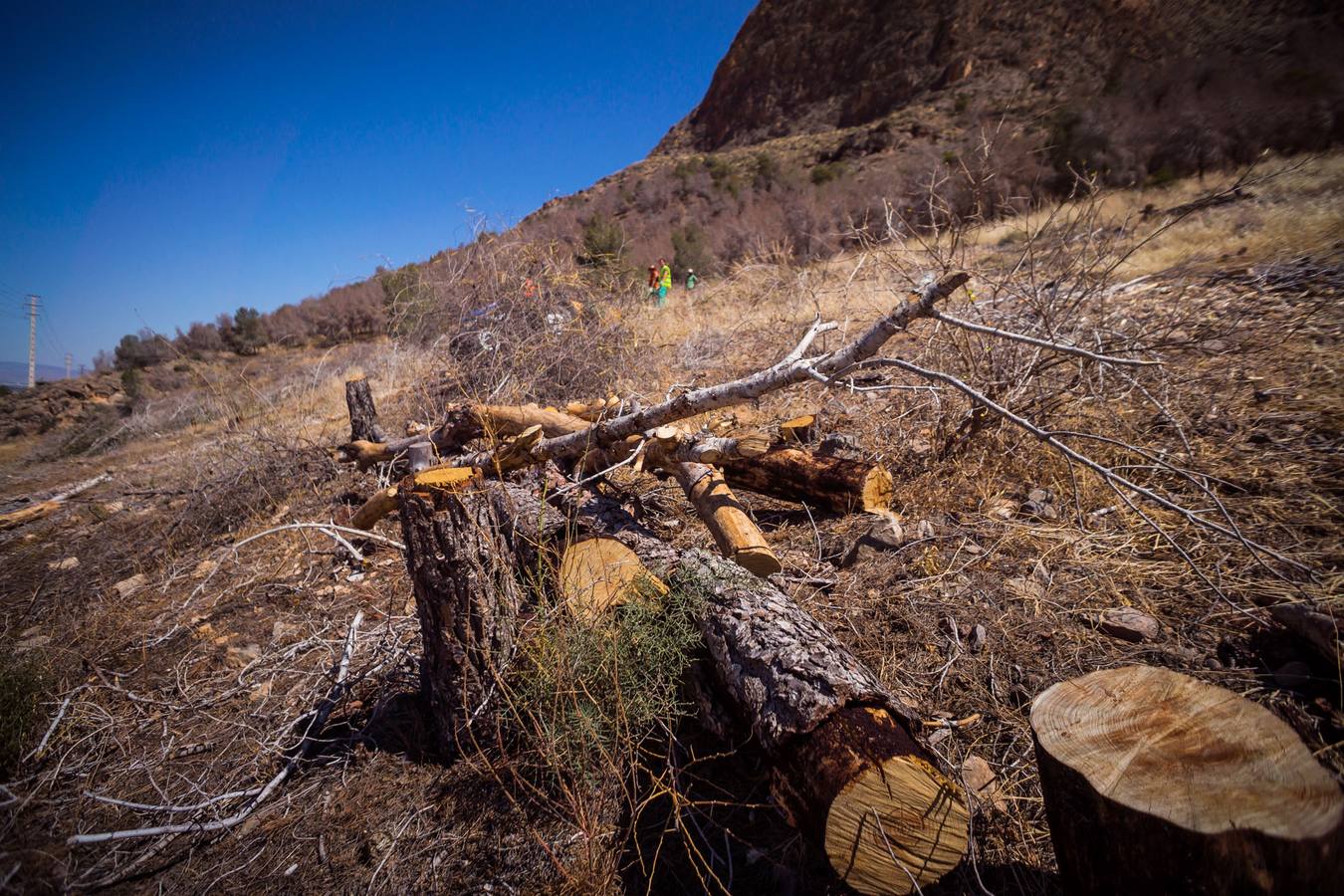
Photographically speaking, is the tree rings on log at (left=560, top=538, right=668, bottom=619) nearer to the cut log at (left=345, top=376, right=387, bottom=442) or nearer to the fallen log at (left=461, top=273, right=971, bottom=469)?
the fallen log at (left=461, top=273, right=971, bottom=469)

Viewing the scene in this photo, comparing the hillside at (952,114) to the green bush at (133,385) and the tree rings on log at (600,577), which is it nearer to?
the tree rings on log at (600,577)

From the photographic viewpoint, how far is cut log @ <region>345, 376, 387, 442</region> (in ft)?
16.4

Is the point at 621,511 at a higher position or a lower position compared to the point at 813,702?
higher

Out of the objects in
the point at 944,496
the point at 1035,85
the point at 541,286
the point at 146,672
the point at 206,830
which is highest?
the point at 1035,85

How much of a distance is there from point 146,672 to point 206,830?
1543mm

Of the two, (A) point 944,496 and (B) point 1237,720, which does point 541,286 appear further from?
(B) point 1237,720

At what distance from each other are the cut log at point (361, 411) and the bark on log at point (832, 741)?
4534 millimetres

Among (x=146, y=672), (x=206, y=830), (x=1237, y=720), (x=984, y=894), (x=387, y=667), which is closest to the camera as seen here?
(x=1237, y=720)

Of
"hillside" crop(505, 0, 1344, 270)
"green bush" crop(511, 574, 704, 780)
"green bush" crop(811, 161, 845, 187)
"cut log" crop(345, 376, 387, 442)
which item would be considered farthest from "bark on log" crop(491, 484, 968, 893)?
"green bush" crop(811, 161, 845, 187)

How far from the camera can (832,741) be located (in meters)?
1.31

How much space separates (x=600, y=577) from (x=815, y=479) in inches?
60.9

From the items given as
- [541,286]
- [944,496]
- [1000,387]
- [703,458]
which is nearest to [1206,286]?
[1000,387]

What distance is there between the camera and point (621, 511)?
2.75 metres

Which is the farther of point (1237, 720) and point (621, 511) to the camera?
point (621, 511)
